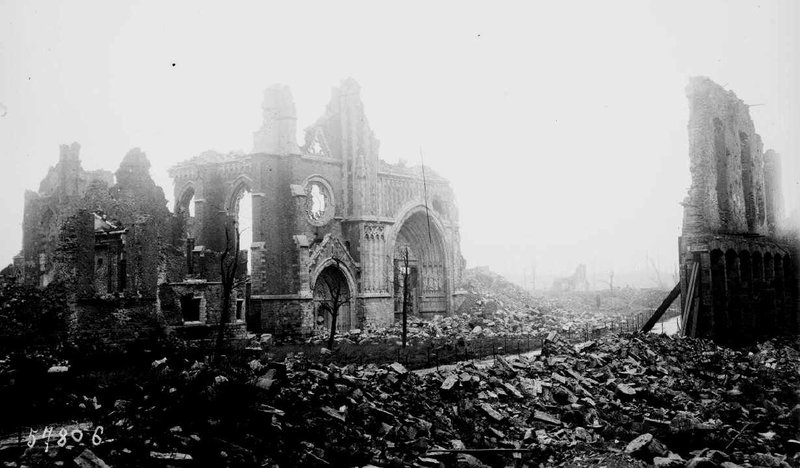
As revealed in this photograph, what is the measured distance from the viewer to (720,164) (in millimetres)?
25453

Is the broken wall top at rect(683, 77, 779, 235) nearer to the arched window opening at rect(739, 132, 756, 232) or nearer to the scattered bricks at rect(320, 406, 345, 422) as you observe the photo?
the arched window opening at rect(739, 132, 756, 232)

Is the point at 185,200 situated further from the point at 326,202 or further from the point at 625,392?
the point at 625,392

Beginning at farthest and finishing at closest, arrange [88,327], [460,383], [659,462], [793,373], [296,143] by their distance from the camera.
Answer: [296,143] → [88,327] → [793,373] → [460,383] → [659,462]

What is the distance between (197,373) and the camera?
40.7 ft

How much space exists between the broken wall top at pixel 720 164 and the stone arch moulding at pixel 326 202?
18.7 metres

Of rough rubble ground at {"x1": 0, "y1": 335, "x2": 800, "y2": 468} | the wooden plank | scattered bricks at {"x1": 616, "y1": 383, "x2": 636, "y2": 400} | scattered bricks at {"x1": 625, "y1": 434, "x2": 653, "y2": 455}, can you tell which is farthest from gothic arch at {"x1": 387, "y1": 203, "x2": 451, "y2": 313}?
scattered bricks at {"x1": 625, "y1": 434, "x2": 653, "y2": 455}

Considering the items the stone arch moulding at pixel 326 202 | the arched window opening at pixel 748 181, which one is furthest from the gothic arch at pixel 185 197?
the arched window opening at pixel 748 181

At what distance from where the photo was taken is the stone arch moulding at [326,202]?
32.9 meters

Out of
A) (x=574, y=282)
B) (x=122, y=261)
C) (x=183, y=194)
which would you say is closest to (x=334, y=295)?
(x=183, y=194)

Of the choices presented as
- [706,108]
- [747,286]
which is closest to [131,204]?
[706,108]

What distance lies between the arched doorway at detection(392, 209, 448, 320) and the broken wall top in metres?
18.4

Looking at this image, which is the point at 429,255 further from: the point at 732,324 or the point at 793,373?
the point at 793,373

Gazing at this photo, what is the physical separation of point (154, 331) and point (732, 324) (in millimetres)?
23743

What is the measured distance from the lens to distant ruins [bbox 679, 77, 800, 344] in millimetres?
22969
